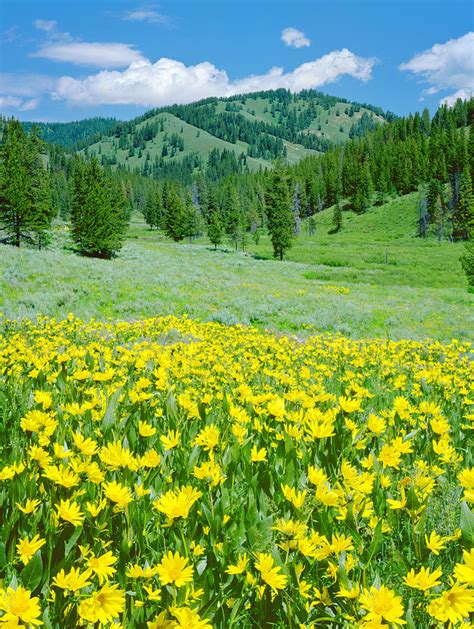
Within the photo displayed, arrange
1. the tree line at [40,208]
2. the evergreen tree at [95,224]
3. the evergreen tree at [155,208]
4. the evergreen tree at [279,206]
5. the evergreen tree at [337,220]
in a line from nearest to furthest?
the tree line at [40,208] < the evergreen tree at [95,224] < the evergreen tree at [279,206] < the evergreen tree at [337,220] < the evergreen tree at [155,208]

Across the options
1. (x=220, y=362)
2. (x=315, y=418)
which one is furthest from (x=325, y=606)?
(x=220, y=362)

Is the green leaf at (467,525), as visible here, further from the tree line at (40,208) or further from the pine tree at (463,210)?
the pine tree at (463,210)

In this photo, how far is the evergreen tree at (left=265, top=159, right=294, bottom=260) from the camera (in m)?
53.6

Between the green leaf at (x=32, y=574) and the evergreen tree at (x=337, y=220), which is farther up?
the evergreen tree at (x=337, y=220)

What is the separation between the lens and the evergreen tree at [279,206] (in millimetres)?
53562

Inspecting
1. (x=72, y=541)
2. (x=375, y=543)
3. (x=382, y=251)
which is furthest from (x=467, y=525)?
(x=382, y=251)

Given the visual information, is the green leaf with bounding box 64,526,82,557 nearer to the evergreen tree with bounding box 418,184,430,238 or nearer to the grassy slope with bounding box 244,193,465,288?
the grassy slope with bounding box 244,193,465,288

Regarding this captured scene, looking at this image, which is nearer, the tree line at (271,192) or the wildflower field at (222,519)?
the wildflower field at (222,519)

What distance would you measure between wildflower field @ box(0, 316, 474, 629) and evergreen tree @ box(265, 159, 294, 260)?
51.9 meters

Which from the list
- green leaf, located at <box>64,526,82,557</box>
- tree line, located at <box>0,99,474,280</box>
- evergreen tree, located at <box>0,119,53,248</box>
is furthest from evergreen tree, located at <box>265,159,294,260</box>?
green leaf, located at <box>64,526,82,557</box>

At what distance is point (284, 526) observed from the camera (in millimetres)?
1605

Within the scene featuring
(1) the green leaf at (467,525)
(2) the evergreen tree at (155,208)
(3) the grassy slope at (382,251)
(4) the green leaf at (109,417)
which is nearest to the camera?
(1) the green leaf at (467,525)

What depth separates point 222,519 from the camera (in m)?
2.04

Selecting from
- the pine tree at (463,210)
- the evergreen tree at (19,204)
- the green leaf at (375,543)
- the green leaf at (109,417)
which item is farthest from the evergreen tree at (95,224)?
the pine tree at (463,210)
